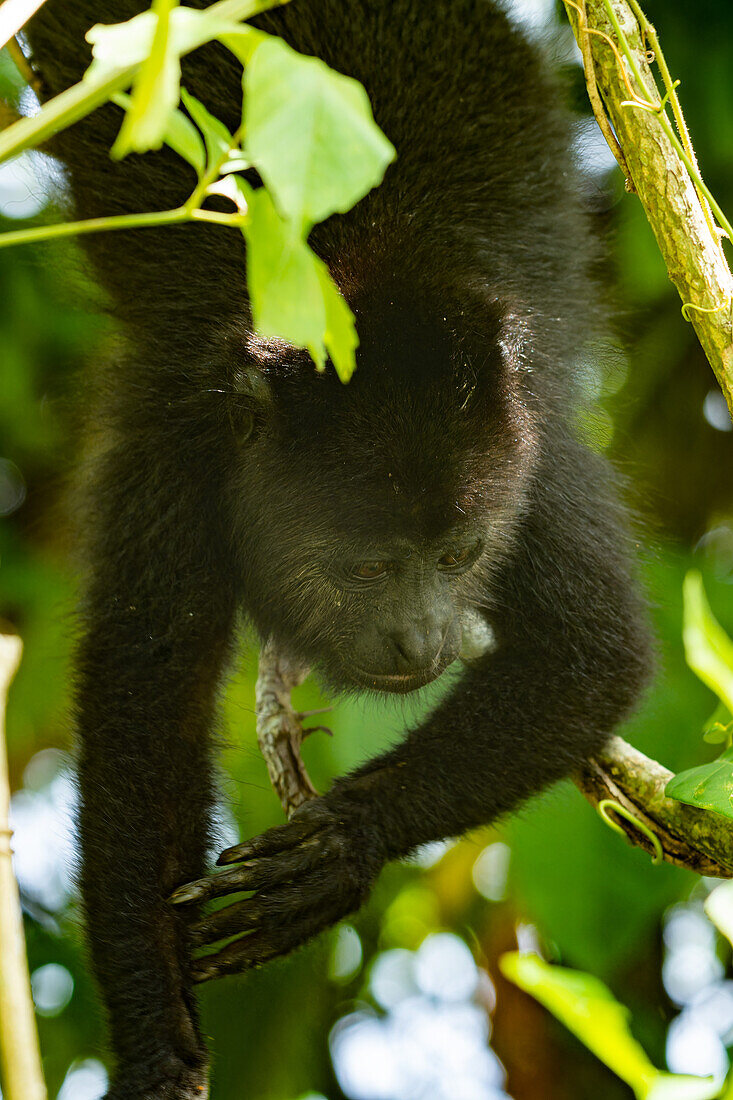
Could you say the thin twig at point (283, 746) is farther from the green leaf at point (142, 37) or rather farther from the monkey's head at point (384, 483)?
the green leaf at point (142, 37)

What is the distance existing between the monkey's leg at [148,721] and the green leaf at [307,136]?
167 centimetres

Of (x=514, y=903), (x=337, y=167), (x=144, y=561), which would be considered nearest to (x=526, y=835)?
(x=514, y=903)

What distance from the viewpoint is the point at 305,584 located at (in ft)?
7.82

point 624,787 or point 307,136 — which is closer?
point 307,136

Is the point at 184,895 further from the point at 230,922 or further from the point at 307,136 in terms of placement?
the point at 307,136

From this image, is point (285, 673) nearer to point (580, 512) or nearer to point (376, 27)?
point (580, 512)

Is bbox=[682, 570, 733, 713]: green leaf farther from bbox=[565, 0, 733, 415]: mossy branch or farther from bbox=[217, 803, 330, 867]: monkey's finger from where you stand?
bbox=[217, 803, 330, 867]: monkey's finger

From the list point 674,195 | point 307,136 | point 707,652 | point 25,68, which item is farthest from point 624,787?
point 25,68

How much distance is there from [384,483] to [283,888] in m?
0.82

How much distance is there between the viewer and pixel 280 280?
2.66 feet

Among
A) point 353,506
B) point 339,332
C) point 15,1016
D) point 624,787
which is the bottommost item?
point 624,787

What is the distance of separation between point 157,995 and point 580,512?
137 centimetres

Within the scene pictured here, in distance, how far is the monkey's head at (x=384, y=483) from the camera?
6.77ft

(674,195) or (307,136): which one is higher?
(307,136)
